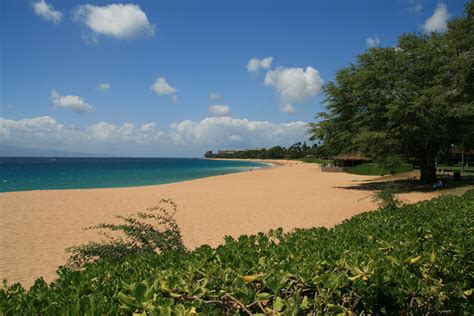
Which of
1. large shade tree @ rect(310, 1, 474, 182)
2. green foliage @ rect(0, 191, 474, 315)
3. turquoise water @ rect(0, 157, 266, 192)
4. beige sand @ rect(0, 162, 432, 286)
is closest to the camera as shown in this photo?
green foliage @ rect(0, 191, 474, 315)

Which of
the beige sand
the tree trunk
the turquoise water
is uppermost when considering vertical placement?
the tree trunk

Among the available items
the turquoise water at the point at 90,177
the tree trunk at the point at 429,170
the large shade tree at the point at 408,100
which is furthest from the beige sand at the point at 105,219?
the turquoise water at the point at 90,177

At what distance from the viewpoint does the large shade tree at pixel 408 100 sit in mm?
16359

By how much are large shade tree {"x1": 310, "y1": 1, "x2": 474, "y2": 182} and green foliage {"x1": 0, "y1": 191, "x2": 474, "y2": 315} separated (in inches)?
608

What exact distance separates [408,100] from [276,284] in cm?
1948

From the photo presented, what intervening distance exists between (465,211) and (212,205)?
12.4m

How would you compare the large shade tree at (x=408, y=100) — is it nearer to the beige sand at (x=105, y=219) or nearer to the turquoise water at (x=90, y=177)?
the beige sand at (x=105, y=219)

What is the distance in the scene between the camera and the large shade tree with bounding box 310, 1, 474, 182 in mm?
16359

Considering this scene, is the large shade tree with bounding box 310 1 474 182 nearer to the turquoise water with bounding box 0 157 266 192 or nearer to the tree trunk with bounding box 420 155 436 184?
the tree trunk with bounding box 420 155 436 184

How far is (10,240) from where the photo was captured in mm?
10445

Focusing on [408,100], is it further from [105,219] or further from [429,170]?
[105,219]

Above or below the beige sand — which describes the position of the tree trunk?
above

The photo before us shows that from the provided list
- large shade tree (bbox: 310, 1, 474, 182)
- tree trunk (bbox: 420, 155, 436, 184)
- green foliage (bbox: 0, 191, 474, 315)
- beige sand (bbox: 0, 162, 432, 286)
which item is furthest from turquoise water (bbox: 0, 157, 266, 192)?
green foliage (bbox: 0, 191, 474, 315)

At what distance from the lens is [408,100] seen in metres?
18.5
